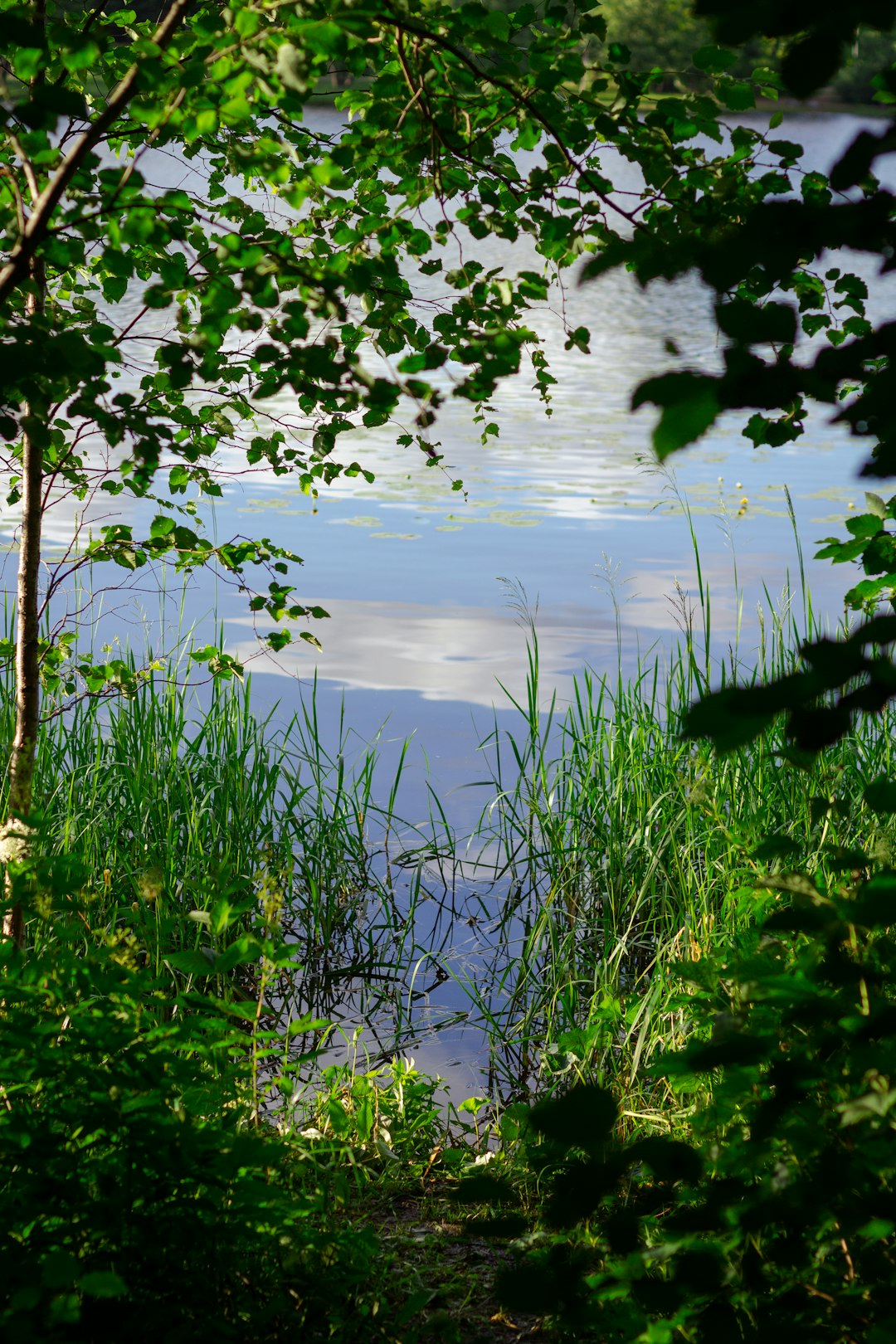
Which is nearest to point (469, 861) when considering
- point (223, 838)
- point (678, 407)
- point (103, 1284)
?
point (223, 838)

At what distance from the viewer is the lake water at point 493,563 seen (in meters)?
4.92

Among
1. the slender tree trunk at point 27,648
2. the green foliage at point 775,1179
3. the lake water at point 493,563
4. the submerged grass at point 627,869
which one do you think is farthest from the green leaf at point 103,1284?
the lake water at point 493,563

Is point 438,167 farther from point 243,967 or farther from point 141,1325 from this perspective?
point 243,967

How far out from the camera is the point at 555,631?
5871mm

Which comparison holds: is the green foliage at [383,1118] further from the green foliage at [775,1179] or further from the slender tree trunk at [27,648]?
the green foliage at [775,1179]

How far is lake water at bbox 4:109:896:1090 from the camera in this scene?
4918 millimetres

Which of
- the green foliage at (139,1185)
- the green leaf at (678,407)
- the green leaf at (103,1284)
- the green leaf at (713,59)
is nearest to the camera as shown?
the green leaf at (678,407)

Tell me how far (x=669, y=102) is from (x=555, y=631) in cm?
420

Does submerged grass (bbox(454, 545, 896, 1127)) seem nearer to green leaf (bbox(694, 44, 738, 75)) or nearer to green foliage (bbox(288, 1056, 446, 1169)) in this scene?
green foliage (bbox(288, 1056, 446, 1169))

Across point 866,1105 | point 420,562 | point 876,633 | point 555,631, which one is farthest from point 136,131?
point 420,562

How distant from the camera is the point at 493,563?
6.92 meters

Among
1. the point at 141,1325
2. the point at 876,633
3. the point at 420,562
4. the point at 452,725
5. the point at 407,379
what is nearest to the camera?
the point at 876,633

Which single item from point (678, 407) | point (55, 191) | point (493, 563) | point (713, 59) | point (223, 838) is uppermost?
point (493, 563)

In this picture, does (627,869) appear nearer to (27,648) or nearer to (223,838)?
(223,838)
